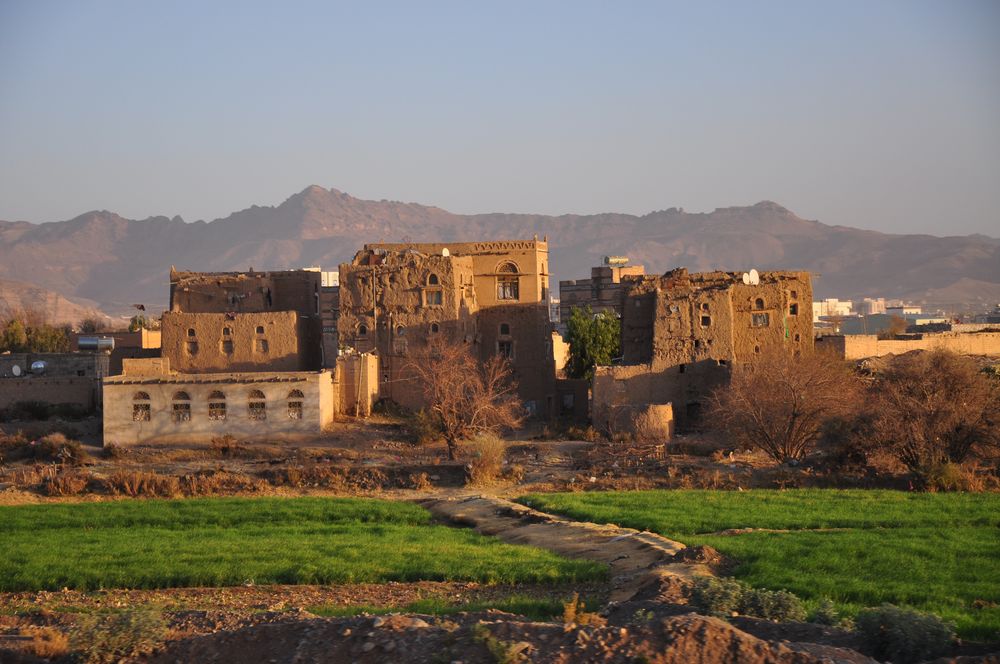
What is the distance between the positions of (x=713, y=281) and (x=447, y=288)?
343 inches

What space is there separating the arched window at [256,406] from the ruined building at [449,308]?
14.3 ft

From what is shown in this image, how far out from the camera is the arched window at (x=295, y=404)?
3934 cm

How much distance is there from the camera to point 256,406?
3938 centimetres

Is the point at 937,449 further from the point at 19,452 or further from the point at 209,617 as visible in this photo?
the point at 19,452

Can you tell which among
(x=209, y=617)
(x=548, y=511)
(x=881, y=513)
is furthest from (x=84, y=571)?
(x=881, y=513)

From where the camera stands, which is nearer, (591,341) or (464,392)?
(464,392)

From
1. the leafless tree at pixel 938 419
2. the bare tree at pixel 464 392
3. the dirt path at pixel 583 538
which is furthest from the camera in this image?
the bare tree at pixel 464 392

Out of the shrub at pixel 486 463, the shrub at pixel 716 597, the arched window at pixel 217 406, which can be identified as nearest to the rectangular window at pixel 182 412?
the arched window at pixel 217 406

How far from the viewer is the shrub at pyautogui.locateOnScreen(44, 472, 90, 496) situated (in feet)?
107

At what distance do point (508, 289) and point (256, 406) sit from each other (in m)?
10.7

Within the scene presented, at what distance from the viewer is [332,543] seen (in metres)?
24.0

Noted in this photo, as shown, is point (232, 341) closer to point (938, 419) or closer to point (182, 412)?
point (182, 412)

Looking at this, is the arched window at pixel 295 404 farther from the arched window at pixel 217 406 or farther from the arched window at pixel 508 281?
the arched window at pixel 508 281

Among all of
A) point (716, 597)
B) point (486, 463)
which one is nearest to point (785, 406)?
point (486, 463)
